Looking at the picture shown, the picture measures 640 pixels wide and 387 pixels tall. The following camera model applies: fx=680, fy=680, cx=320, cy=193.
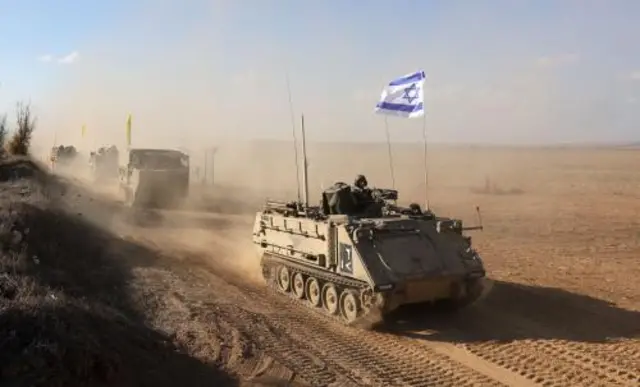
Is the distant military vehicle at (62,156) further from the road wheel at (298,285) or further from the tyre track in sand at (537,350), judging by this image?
the tyre track in sand at (537,350)

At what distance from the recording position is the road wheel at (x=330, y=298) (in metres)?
11.4

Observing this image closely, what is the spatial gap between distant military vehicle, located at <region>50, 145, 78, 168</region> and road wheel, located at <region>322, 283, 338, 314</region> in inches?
1120

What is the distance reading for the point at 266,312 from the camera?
36.9 ft

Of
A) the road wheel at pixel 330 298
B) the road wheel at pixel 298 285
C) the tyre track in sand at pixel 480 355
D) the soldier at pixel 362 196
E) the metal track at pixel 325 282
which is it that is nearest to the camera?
the tyre track in sand at pixel 480 355

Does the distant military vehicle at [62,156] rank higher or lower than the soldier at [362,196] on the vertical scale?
higher

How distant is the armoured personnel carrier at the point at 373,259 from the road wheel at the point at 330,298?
17 millimetres

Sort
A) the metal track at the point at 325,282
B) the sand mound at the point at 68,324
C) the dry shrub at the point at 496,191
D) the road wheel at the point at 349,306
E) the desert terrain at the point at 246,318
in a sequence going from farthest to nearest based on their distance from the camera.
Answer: the dry shrub at the point at 496,191, the road wheel at the point at 349,306, the metal track at the point at 325,282, the desert terrain at the point at 246,318, the sand mound at the point at 68,324

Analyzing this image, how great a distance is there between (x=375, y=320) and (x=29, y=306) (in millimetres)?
5514

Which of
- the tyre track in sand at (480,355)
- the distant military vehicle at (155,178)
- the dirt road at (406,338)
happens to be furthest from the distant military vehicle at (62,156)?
the tyre track in sand at (480,355)

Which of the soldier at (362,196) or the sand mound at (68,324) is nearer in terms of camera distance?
the sand mound at (68,324)

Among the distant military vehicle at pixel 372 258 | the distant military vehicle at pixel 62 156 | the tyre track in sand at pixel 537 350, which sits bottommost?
the tyre track in sand at pixel 537 350

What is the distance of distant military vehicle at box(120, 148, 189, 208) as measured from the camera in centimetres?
2394

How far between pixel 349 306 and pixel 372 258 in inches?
38.2

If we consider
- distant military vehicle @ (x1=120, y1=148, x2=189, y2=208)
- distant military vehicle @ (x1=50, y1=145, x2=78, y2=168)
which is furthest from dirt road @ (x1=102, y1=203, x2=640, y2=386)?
distant military vehicle @ (x1=50, y1=145, x2=78, y2=168)
